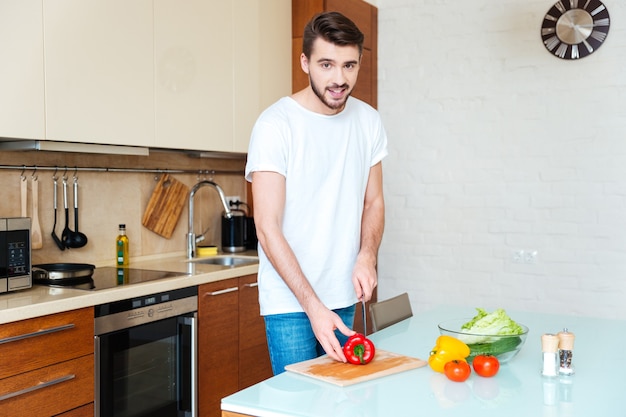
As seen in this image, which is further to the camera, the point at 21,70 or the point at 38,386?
the point at 21,70

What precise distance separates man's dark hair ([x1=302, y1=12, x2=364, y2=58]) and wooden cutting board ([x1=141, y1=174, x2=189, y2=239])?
1.93m

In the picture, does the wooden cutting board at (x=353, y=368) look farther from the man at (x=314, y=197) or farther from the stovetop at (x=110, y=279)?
the stovetop at (x=110, y=279)

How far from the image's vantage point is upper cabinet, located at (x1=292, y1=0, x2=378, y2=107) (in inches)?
165

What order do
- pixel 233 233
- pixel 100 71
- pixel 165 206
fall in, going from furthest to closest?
1. pixel 233 233
2. pixel 165 206
3. pixel 100 71

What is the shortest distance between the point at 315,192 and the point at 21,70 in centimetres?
124

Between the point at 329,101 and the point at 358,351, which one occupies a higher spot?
the point at 329,101

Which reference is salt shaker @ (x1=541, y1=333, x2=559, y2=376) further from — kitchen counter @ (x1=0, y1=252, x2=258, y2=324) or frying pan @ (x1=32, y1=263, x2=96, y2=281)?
frying pan @ (x1=32, y1=263, x2=96, y2=281)

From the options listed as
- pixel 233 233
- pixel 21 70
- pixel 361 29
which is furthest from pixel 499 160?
pixel 21 70

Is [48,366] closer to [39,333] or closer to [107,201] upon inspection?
[39,333]

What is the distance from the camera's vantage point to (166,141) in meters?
3.31

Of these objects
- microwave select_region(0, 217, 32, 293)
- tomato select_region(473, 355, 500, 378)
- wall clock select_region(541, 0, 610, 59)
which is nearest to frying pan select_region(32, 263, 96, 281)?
microwave select_region(0, 217, 32, 293)

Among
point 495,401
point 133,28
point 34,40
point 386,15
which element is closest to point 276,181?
point 495,401

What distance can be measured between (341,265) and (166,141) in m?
1.41

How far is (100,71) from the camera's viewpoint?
2.96 meters
